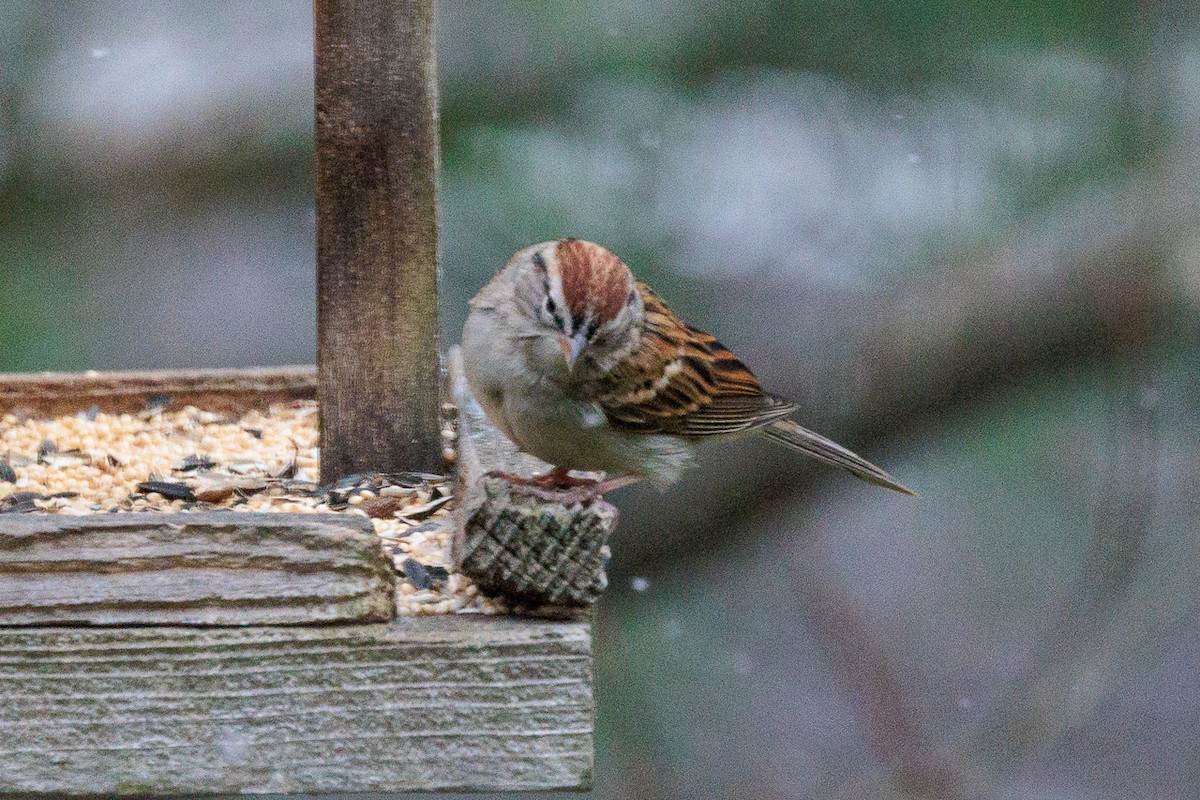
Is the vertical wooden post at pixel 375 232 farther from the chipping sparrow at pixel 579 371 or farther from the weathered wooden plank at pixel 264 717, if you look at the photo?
the weathered wooden plank at pixel 264 717

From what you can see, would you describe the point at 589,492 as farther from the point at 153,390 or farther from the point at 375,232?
the point at 153,390

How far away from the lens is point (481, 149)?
5422 millimetres

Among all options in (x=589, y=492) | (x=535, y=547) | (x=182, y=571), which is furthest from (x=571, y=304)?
(x=182, y=571)

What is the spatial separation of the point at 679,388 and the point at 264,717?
145 centimetres

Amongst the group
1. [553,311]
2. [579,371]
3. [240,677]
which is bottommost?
[240,677]

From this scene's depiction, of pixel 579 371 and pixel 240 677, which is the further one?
pixel 579 371

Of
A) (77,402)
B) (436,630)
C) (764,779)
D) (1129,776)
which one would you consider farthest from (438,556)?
(1129,776)

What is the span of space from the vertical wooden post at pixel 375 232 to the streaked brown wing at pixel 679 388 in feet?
1.71

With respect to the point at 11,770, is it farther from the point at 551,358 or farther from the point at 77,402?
the point at 77,402

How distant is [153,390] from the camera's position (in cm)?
414

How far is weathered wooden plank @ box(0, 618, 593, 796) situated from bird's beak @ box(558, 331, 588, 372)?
2.67 ft

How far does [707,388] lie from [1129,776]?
4.51 metres

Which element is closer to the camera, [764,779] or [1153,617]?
[1153,617]

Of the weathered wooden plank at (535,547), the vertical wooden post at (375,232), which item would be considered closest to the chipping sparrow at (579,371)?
the vertical wooden post at (375,232)
